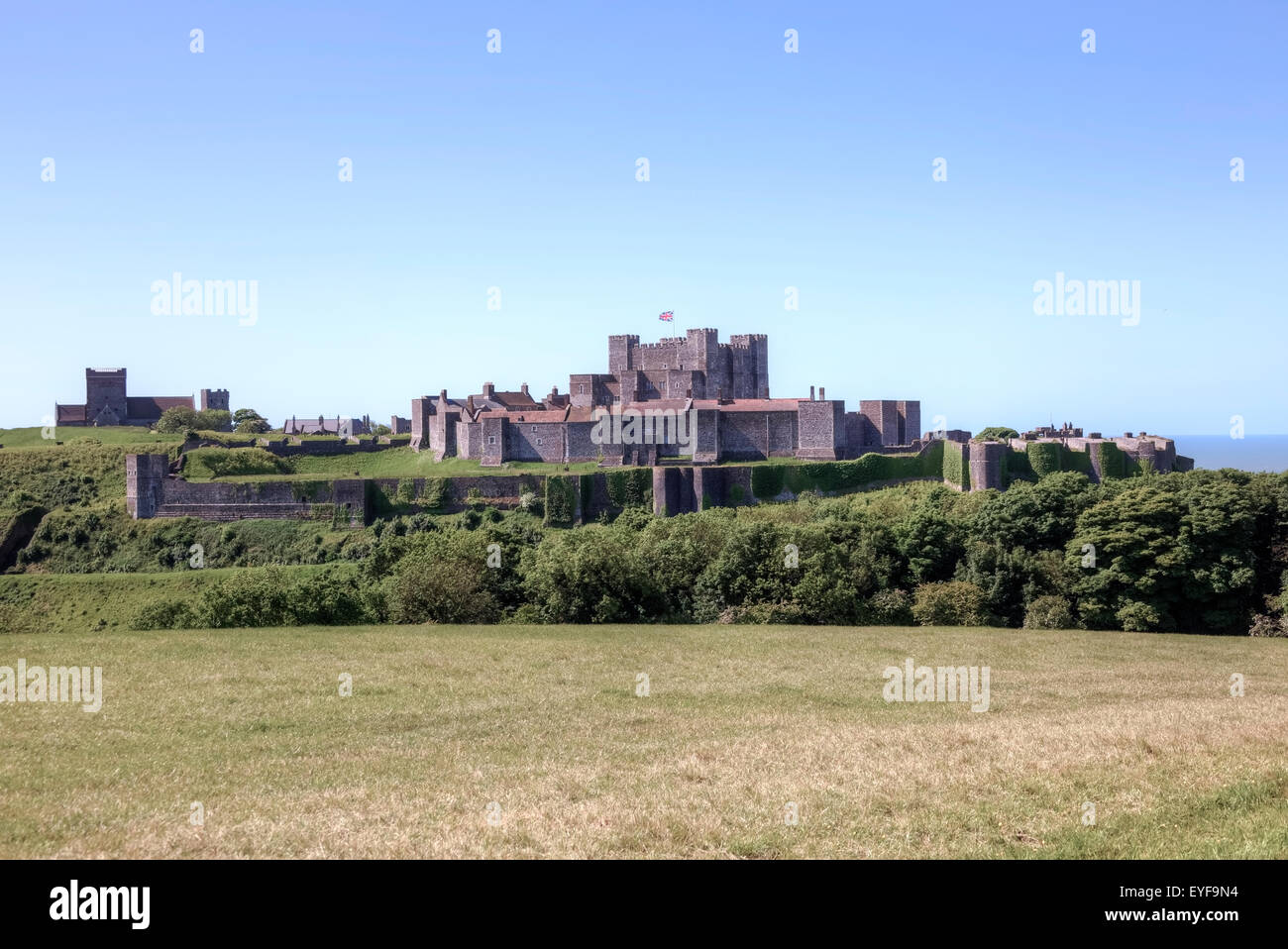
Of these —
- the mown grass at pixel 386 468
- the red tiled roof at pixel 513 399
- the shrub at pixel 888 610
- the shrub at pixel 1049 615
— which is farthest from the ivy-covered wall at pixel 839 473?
the red tiled roof at pixel 513 399

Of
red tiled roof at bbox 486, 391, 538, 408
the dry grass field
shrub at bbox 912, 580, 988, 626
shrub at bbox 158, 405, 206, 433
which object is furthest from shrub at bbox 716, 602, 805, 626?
shrub at bbox 158, 405, 206, 433

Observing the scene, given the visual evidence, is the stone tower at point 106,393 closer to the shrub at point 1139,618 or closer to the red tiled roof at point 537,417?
the red tiled roof at point 537,417

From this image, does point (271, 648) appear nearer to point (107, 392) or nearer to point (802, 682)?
point (802, 682)

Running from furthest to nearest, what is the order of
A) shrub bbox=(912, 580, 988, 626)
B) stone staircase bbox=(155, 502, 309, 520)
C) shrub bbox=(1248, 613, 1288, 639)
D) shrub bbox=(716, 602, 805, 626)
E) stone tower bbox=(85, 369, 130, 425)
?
stone tower bbox=(85, 369, 130, 425)
stone staircase bbox=(155, 502, 309, 520)
shrub bbox=(912, 580, 988, 626)
shrub bbox=(716, 602, 805, 626)
shrub bbox=(1248, 613, 1288, 639)

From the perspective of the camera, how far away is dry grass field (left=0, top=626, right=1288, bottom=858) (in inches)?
400

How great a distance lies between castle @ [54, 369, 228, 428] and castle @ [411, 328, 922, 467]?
32802 mm

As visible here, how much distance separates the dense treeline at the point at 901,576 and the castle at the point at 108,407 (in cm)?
6003

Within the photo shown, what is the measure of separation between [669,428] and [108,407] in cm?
5469

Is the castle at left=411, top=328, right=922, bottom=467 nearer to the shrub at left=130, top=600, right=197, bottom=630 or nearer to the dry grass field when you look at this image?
the shrub at left=130, top=600, right=197, bottom=630

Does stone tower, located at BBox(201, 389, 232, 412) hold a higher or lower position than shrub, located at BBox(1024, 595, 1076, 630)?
higher

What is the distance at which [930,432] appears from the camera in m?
68.6

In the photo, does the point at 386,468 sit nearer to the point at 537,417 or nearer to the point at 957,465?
the point at 537,417
